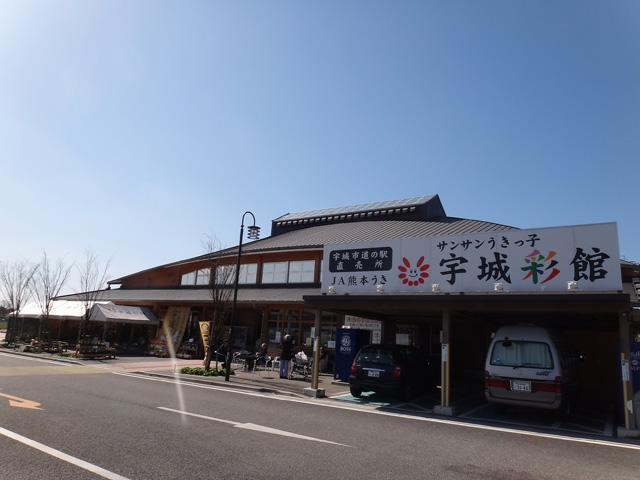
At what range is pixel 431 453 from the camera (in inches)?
273

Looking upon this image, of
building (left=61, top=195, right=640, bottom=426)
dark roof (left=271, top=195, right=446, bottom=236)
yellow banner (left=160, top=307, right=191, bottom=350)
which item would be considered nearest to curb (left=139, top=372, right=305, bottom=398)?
building (left=61, top=195, right=640, bottom=426)

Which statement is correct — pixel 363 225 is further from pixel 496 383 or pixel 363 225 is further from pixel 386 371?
pixel 496 383

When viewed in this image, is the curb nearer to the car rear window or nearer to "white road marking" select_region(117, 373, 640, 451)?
"white road marking" select_region(117, 373, 640, 451)

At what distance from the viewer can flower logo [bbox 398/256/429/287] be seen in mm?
12273

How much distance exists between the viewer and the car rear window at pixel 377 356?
12.4 meters

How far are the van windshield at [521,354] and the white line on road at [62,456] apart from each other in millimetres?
8618

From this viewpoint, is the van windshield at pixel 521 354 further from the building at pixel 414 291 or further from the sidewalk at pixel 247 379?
the sidewalk at pixel 247 379

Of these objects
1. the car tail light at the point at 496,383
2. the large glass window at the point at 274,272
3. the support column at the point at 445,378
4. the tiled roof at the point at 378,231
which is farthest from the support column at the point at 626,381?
the large glass window at the point at 274,272

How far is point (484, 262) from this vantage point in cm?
1139

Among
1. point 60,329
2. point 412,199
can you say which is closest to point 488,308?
point 412,199

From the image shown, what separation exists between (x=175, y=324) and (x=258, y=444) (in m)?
21.5

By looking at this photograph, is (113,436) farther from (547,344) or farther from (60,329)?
(60,329)

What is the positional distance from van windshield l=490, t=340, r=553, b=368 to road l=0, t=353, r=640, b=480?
1756mm

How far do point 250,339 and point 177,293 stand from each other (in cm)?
583
